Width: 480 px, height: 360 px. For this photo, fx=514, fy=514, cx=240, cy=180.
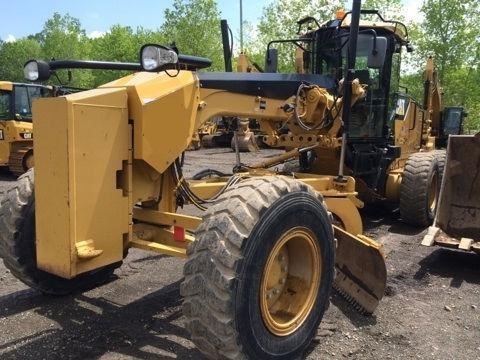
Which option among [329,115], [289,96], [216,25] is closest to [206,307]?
[289,96]

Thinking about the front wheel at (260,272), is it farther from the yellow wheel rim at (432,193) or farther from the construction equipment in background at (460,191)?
the yellow wheel rim at (432,193)

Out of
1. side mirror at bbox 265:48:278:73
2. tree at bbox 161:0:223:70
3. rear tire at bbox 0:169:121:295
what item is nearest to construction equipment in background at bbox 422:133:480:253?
side mirror at bbox 265:48:278:73

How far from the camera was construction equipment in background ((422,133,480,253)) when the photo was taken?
6000mm

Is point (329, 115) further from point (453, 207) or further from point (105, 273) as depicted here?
point (105, 273)

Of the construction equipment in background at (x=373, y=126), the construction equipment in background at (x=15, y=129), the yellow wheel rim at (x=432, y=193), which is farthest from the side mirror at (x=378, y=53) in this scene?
the construction equipment in background at (x=15, y=129)

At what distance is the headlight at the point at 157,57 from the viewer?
3.32 metres

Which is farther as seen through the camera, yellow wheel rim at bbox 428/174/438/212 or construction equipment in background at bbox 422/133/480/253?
yellow wheel rim at bbox 428/174/438/212

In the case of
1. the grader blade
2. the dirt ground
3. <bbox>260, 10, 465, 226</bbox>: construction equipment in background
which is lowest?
the dirt ground

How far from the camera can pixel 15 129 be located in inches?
483

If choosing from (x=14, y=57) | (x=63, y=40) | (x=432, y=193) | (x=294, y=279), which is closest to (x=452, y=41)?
(x=432, y=193)

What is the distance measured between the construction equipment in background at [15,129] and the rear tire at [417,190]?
874 centimetres

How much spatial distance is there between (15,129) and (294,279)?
10.5 metres

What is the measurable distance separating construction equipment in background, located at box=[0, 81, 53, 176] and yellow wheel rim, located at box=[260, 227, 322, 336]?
1017cm

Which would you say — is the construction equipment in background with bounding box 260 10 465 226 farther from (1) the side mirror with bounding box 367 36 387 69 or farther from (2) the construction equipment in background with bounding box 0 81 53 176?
(2) the construction equipment in background with bounding box 0 81 53 176
